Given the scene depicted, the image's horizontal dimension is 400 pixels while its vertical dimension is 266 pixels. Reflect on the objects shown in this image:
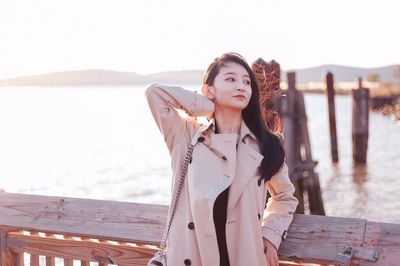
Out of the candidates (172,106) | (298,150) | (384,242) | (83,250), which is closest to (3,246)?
(83,250)

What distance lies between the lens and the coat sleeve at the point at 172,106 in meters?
2.91

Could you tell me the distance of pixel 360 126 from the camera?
2009 centimetres

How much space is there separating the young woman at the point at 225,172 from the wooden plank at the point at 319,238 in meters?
0.07

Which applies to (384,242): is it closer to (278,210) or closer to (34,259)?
(278,210)

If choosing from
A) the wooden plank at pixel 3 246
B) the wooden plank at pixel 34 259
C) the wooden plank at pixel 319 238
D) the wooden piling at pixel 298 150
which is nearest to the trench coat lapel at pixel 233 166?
the wooden plank at pixel 319 238

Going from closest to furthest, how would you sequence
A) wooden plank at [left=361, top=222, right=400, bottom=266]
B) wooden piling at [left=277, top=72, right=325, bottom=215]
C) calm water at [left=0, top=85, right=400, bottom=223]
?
wooden plank at [left=361, top=222, right=400, bottom=266], wooden piling at [left=277, top=72, right=325, bottom=215], calm water at [left=0, top=85, right=400, bottom=223]

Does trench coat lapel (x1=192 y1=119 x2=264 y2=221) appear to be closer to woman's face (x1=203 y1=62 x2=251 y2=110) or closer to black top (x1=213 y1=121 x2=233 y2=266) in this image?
black top (x1=213 y1=121 x2=233 y2=266)

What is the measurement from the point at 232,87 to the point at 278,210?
66cm

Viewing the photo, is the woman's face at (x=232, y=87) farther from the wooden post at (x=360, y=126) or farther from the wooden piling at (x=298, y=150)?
the wooden post at (x=360, y=126)

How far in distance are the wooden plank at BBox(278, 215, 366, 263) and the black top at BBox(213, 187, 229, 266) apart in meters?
0.28

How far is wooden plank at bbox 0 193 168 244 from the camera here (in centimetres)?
314

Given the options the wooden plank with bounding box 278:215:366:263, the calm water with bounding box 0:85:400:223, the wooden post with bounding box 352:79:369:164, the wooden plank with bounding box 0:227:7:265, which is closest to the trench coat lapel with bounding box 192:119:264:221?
the wooden plank with bounding box 278:215:366:263

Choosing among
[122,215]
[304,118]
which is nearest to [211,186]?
[122,215]

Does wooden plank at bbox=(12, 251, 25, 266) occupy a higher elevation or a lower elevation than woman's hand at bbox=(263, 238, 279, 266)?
lower
